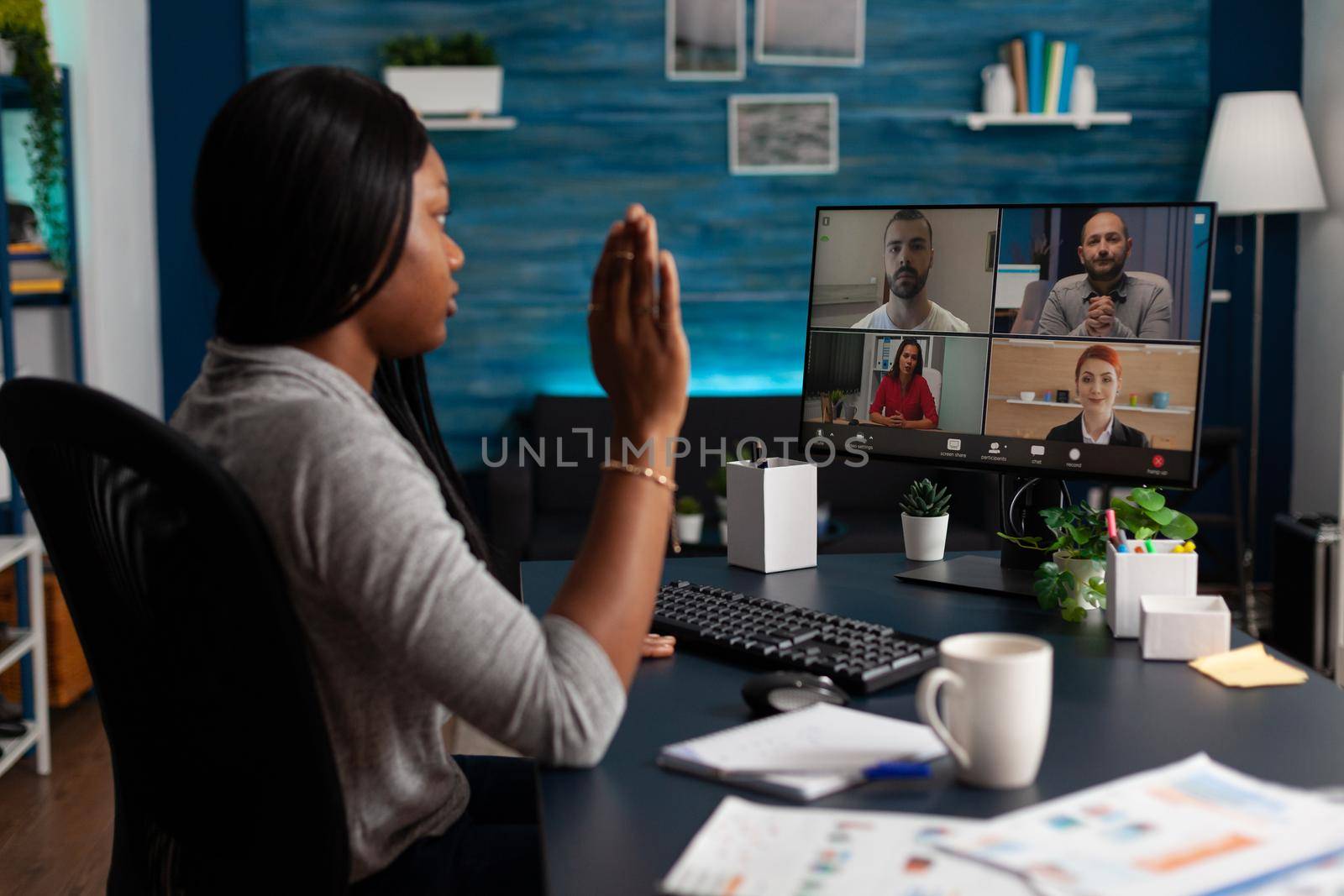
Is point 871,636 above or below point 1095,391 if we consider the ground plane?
below

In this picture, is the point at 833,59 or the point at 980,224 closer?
the point at 980,224

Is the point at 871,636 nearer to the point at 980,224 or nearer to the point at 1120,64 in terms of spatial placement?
the point at 980,224

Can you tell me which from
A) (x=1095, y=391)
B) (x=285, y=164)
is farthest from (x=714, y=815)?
(x=1095, y=391)

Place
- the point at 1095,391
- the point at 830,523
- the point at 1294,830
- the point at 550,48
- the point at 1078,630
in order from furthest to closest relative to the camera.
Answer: the point at 550,48, the point at 830,523, the point at 1095,391, the point at 1078,630, the point at 1294,830

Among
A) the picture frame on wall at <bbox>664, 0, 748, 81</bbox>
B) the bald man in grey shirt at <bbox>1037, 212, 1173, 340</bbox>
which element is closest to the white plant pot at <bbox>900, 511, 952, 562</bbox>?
the bald man in grey shirt at <bbox>1037, 212, 1173, 340</bbox>

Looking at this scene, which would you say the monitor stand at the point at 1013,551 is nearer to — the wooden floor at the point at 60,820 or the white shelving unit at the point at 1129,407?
the white shelving unit at the point at 1129,407

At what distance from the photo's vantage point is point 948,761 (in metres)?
1.05

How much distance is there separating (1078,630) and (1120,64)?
3686mm

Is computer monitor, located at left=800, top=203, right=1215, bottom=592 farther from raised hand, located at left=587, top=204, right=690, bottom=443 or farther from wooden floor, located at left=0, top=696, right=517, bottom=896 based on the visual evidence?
wooden floor, located at left=0, top=696, right=517, bottom=896

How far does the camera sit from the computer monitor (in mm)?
1549

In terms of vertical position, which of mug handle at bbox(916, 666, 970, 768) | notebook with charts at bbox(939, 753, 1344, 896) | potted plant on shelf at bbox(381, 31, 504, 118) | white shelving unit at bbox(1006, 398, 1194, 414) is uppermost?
potted plant on shelf at bbox(381, 31, 504, 118)

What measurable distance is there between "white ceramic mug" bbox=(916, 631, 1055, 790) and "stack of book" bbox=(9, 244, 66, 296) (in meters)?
3.12

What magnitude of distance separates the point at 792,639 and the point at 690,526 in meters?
2.40

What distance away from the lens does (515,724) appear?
0.96m
